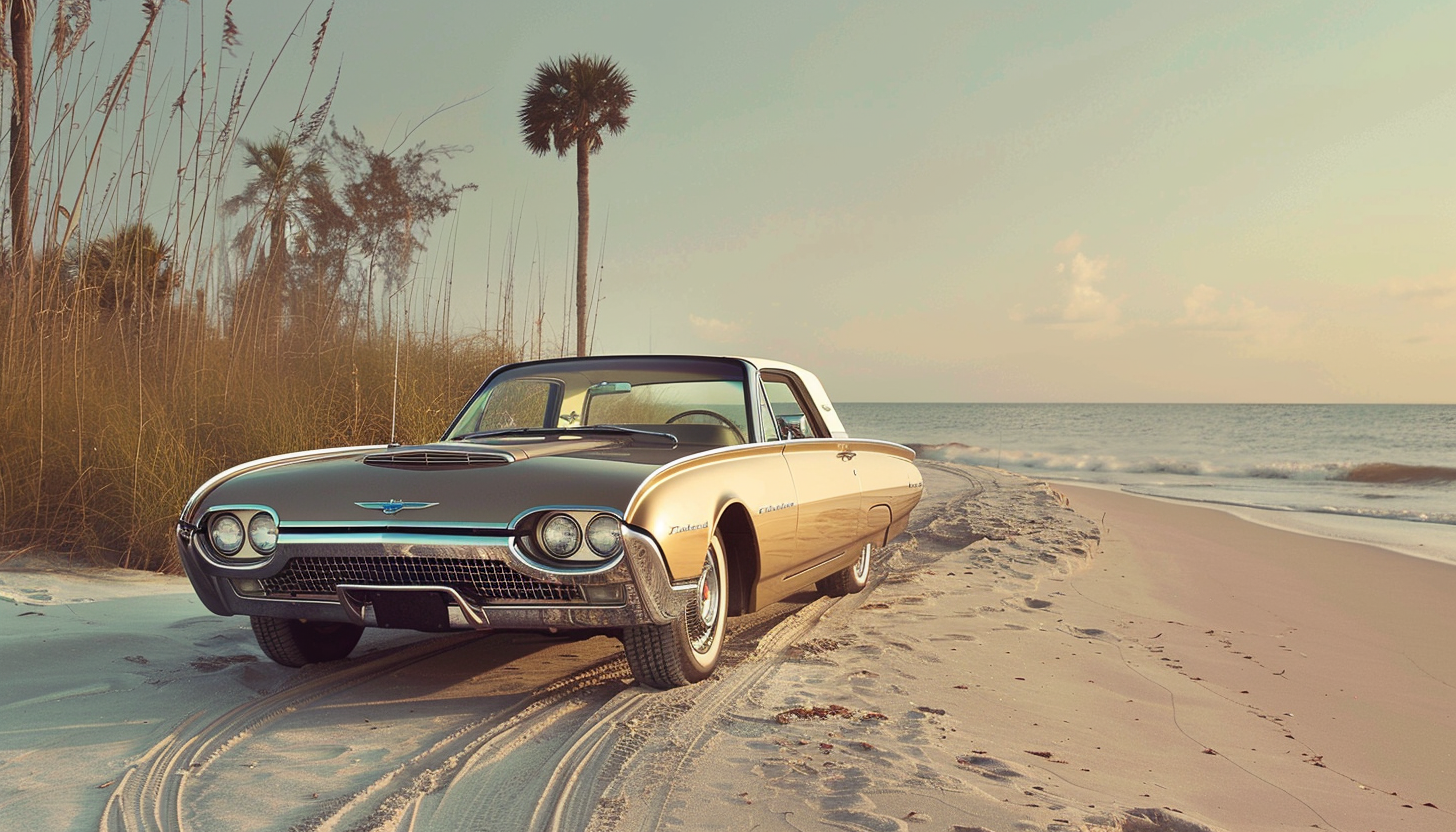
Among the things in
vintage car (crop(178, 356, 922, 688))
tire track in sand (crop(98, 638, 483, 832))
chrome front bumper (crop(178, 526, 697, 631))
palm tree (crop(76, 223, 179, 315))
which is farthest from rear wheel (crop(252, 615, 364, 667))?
palm tree (crop(76, 223, 179, 315))

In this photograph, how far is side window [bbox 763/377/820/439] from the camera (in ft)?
16.7

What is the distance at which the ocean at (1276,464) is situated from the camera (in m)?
14.8

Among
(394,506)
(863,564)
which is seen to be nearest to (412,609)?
(394,506)

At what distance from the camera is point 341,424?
7902mm

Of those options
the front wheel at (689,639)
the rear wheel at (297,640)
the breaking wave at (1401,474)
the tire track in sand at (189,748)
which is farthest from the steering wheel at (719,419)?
the breaking wave at (1401,474)

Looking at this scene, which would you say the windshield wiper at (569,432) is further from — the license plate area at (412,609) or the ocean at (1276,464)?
the ocean at (1276,464)

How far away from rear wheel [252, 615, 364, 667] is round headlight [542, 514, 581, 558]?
4.06 feet

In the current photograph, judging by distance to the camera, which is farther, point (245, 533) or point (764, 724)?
point (245, 533)

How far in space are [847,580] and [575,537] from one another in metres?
3.16

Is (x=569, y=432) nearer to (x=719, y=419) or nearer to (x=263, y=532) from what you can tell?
(x=719, y=419)

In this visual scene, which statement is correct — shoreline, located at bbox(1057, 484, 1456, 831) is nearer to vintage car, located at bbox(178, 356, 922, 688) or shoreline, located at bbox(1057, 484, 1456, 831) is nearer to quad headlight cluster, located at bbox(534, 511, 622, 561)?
vintage car, located at bbox(178, 356, 922, 688)

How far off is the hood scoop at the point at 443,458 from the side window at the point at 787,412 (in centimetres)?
174

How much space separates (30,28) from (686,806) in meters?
8.48

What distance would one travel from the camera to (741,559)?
4.23 meters
